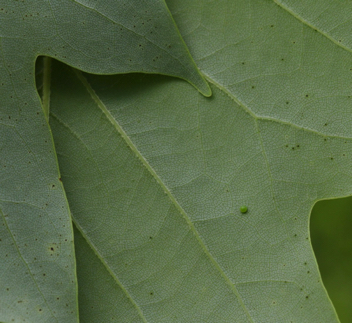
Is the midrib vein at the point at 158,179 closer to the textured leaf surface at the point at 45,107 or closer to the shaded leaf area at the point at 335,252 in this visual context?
the textured leaf surface at the point at 45,107

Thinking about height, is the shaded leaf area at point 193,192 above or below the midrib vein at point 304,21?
below

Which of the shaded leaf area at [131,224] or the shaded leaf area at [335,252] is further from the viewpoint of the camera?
the shaded leaf area at [335,252]

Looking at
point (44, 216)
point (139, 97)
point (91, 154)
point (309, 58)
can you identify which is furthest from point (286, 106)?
point (44, 216)

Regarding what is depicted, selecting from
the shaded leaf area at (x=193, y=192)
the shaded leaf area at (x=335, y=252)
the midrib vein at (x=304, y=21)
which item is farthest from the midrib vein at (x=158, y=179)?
the shaded leaf area at (x=335, y=252)

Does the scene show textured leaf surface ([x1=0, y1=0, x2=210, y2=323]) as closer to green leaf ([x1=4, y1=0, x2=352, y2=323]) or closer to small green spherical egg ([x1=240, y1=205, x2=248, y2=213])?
green leaf ([x1=4, y1=0, x2=352, y2=323])

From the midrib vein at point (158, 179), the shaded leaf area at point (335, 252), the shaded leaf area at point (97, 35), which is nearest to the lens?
the shaded leaf area at point (97, 35)

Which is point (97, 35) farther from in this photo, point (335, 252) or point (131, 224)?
point (335, 252)

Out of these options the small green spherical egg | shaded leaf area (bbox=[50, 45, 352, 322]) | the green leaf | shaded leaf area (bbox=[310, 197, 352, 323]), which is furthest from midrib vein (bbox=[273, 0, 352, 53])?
shaded leaf area (bbox=[310, 197, 352, 323])

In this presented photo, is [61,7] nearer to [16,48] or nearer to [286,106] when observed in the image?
[16,48]

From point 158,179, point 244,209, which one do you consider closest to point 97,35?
point 158,179
